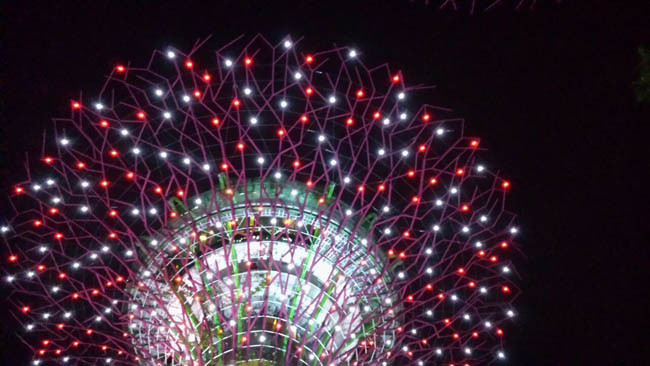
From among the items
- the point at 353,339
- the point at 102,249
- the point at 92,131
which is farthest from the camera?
the point at 353,339

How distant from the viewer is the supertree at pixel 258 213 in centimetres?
691

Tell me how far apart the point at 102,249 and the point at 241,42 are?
271cm

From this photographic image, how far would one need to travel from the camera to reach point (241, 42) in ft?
23.8

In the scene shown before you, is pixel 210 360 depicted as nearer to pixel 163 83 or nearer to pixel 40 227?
pixel 40 227

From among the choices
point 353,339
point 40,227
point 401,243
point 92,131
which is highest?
point 92,131

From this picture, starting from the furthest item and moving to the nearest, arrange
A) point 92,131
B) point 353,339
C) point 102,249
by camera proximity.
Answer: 1. point 353,339
2. point 92,131
3. point 102,249

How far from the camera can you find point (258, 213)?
712cm

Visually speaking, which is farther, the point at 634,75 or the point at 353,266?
the point at 353,266

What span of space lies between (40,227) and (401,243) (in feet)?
14.1

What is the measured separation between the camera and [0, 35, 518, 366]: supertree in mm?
6910

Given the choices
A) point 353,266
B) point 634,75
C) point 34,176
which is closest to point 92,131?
point 34,176

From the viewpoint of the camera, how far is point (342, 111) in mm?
7129

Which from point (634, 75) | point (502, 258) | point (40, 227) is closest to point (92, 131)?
point (40, 227)

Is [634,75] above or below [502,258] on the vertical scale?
above
